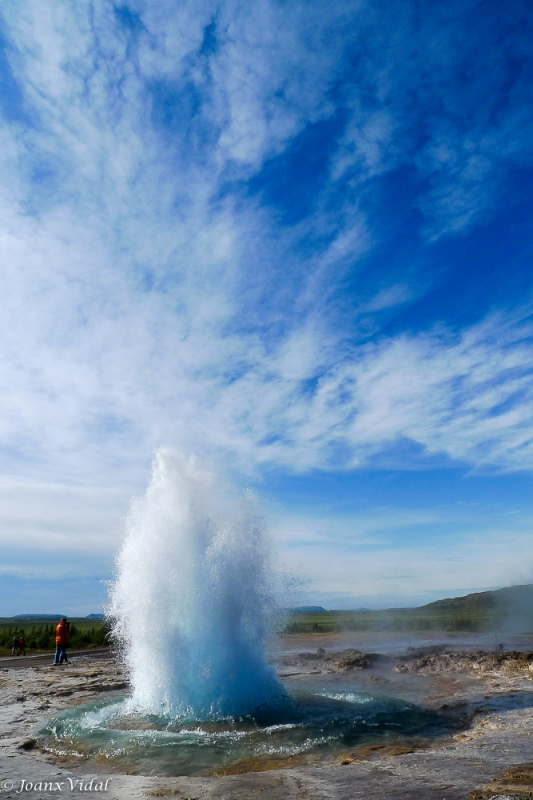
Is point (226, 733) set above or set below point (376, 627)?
below

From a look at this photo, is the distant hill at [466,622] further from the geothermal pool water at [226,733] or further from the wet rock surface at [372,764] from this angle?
the wet rock surface at [372,764]

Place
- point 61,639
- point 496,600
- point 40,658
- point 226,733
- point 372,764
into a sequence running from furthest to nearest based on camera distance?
point 496,600
point 40,658
point 61,639
point 226,733
point 372,764

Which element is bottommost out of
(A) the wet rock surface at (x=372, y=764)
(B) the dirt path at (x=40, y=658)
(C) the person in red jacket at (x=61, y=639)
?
(A) the wet rock surface at (x=372, y=764)

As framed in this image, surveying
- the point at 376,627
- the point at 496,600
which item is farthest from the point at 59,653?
the point at 496,600

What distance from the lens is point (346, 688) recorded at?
1509 centimetres

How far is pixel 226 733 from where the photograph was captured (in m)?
9.95

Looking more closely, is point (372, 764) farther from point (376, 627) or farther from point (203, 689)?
point (376, 627)

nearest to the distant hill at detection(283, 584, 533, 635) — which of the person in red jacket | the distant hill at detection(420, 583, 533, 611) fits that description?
the distant hill at detection(420, 583, 533, 611)

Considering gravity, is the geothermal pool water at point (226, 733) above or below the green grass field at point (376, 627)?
below

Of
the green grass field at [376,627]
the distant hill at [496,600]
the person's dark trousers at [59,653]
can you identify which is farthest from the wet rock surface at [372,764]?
the distant hill at [496,600]

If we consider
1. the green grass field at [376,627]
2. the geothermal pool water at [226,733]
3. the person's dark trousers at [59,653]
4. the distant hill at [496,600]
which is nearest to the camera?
the geothermal pool water at [226,733]

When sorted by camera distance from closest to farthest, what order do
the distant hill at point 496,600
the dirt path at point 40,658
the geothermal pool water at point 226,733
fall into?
1. the geothermal pool water at point 226,733
2. the dirt path at point 40,658
3. the distant hill at point 496,600

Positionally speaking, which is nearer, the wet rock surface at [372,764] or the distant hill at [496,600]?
the wet rock surface at [372,764]

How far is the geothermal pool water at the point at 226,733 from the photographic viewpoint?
8438 millimetres
